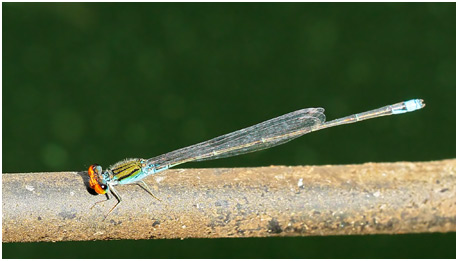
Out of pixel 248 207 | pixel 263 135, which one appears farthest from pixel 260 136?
pixel 248 207

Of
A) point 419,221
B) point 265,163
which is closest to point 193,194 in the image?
point 419,221

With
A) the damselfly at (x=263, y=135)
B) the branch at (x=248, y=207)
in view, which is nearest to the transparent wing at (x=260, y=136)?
the damselfly at (x=263, y=135)

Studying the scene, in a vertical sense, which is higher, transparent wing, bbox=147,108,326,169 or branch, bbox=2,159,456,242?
transparent wing, bbox=147,108,326,169

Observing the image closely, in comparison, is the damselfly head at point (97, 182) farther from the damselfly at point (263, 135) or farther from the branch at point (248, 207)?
the damselfly at point (263, 135)

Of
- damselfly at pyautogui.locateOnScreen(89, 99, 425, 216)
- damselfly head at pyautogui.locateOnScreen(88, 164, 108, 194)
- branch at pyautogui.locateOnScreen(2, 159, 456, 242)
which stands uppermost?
damselfly at pyautogui.locateOnScreen(89, 99, 425, 216)

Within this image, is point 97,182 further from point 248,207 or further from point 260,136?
point 260,136

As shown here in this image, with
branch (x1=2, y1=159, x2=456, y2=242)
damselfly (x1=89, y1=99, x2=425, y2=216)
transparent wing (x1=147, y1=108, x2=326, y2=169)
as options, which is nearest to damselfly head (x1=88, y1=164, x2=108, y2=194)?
branch (x1=2, y1=159, x2=456, y2=242)

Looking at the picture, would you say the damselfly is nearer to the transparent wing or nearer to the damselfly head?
the transparent wing
